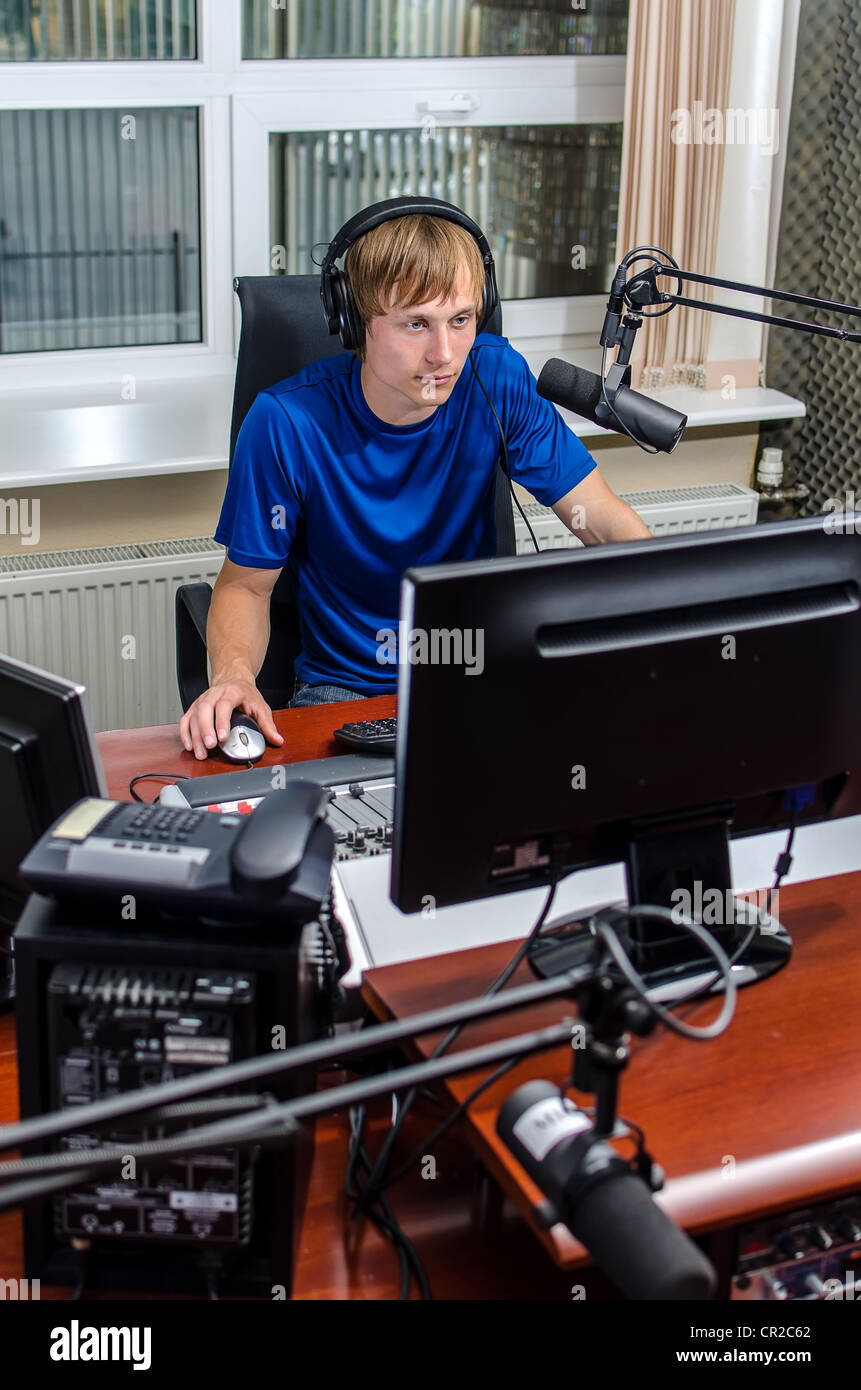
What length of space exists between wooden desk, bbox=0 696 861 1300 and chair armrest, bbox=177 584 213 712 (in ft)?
2.67

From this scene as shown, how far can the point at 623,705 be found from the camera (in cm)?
103

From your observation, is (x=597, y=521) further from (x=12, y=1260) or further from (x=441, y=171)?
(x=12, y=1260)

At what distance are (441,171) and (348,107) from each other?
9.3 inches

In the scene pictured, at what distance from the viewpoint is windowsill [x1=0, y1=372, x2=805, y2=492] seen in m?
2.30

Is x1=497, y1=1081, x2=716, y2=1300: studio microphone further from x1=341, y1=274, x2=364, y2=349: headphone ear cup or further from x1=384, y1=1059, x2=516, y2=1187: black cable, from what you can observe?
x1=341, y1=274, x2=364, y2=349: headphone ear cup

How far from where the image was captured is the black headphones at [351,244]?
1654mm

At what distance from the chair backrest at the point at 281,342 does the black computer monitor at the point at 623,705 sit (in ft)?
2.92

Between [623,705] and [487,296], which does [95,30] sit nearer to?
[487,296]

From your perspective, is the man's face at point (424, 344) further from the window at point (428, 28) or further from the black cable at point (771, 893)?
the window at point (428, 28)

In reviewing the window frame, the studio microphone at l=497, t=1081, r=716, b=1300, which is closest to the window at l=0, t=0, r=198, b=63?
the window frame

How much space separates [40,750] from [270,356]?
101cm

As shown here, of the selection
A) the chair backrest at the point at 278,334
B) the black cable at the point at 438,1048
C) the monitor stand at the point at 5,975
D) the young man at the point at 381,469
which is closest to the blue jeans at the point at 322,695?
the young man at the point at 381,469


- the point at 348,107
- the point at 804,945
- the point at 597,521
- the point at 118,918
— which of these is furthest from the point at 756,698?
the point at 348,107
